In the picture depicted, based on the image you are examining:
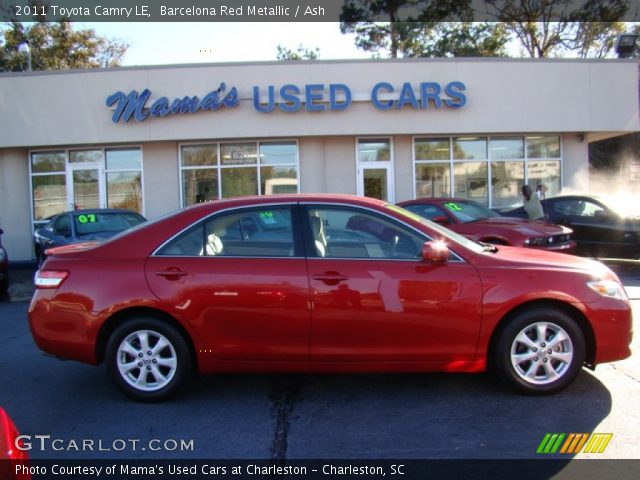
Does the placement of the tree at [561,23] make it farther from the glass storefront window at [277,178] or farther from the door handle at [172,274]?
the door handle at [172,274]

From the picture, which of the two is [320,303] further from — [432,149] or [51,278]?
[432,149]

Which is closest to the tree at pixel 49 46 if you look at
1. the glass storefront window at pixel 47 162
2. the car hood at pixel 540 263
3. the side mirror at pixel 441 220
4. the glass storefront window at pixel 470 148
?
the glass storefront window at pixel 47 162

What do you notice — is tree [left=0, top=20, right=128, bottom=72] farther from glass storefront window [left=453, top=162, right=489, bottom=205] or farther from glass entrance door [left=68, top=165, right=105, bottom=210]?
glass storefront window [left=453, top=162, right=489, bottom=205]

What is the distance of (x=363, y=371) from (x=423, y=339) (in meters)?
0.52

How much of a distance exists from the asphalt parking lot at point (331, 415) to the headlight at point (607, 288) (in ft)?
2.61

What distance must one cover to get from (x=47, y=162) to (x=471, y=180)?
12777mm

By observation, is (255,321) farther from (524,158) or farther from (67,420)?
(524,158)

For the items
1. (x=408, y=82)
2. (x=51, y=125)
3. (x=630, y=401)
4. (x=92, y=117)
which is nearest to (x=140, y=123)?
(x=92, y=117)

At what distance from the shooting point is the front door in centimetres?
407

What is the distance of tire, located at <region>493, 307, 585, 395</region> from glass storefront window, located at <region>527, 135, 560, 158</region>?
13.2m

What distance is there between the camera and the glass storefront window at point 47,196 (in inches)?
636

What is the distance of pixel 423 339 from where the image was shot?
4078mm

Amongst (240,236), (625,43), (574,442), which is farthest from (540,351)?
(625,43)

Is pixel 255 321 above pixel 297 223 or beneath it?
beneath
